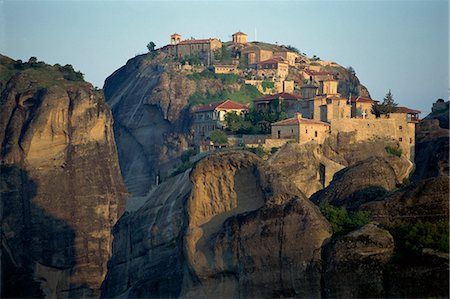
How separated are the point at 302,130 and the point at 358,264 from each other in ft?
138

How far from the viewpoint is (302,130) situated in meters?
88.9

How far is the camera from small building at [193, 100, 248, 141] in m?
107

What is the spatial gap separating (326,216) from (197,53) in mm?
83989

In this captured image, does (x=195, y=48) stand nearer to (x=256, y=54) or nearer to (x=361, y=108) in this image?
(x=256, y=54)

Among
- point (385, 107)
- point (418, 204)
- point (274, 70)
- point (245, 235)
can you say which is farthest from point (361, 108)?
point (245, 235)

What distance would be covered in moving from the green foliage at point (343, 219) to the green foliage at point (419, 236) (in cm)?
177

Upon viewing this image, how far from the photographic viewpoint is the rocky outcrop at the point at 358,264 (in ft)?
154

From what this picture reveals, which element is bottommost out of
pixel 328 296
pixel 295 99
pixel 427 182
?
pixel 328 296

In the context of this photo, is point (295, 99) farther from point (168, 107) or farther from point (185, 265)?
point (185, 265)

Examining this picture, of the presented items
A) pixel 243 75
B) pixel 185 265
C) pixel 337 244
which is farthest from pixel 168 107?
pixel 337 244

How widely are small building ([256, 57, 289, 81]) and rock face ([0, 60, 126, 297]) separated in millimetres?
20326

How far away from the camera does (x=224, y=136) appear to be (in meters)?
96.1

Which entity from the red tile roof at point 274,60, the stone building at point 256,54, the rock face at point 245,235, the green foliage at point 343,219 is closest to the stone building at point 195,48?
the stone building at point 256,54

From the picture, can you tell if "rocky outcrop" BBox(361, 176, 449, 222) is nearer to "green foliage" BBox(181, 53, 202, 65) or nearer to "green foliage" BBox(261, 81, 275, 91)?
"green foliage" BBox(261, 81, 275, 91)
